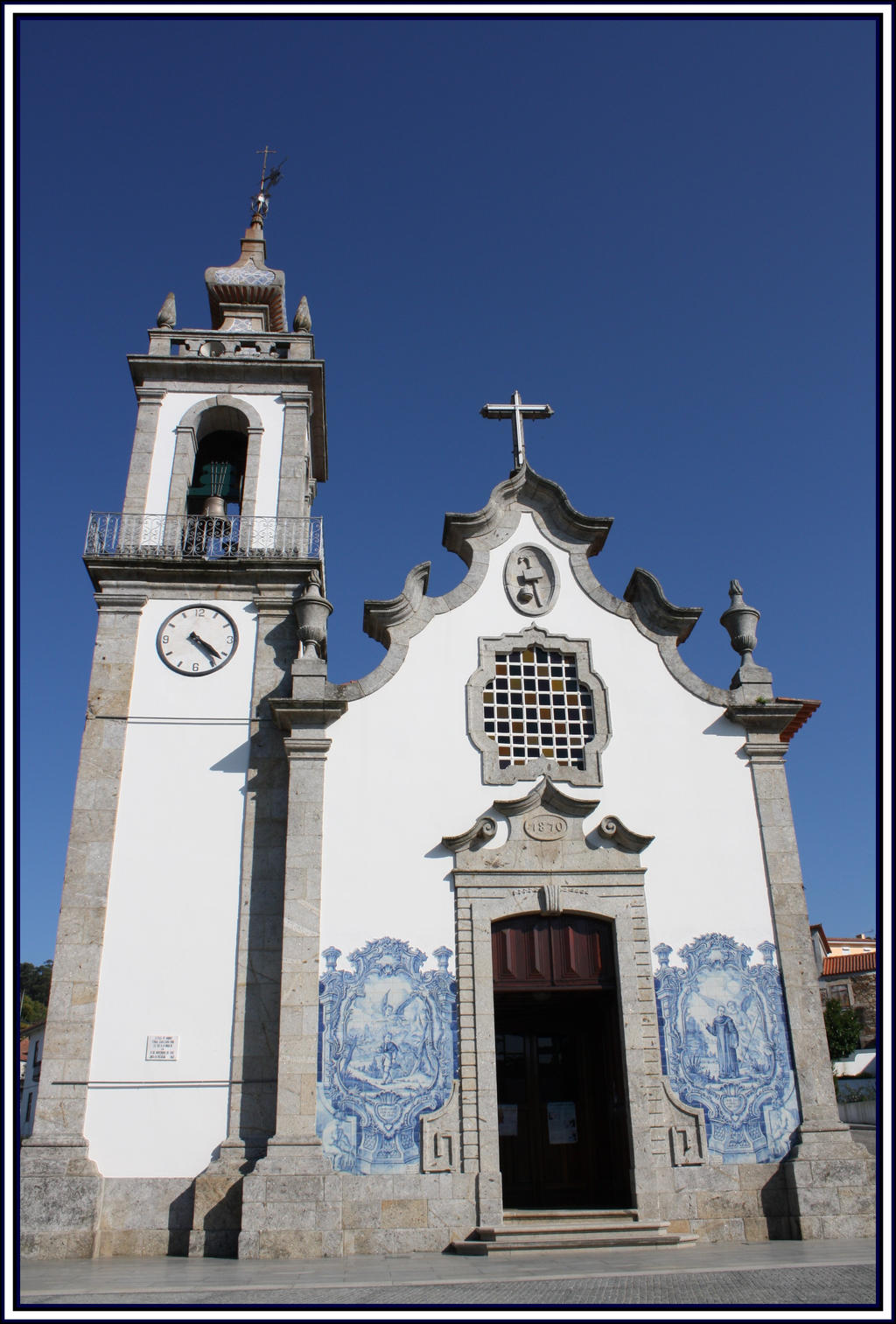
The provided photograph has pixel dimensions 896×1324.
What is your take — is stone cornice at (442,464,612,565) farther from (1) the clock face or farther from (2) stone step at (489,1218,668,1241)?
(2) stone step at (489,1218,668,1241)

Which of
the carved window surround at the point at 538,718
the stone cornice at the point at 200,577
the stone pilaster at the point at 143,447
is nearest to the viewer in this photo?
the carved window surround at the point at 538,718

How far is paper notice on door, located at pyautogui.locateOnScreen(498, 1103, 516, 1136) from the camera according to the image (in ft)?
36.8

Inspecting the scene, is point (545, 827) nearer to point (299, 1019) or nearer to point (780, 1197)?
point (299, 1019)

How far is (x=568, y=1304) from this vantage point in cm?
656

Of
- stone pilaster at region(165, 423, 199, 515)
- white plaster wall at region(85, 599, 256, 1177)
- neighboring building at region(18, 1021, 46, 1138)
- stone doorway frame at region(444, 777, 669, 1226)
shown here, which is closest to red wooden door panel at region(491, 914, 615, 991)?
stone doorway frame at region(444, 777, 669, 1226)

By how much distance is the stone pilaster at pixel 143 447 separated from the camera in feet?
46.2

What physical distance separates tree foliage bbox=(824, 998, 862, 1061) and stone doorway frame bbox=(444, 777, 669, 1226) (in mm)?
26540

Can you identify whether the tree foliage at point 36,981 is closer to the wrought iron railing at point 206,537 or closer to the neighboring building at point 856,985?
the neighboring building at point 856,985

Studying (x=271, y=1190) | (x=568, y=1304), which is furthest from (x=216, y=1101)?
(x=568, y=1304)

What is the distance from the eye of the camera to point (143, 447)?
1453 cm

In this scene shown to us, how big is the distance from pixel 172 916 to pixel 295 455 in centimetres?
721

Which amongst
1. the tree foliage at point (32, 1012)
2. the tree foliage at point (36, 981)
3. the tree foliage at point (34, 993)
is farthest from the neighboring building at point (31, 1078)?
the tree foliage at point (36, 981)

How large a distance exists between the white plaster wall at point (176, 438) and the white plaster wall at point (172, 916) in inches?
74.9
